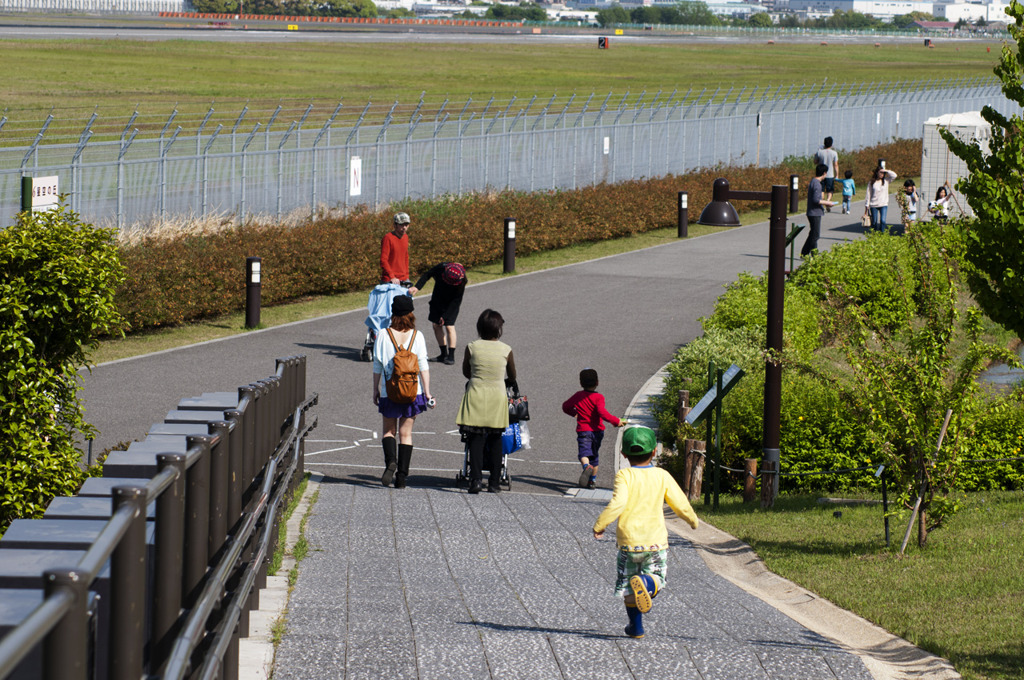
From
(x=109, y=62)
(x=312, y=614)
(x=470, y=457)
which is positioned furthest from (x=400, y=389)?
(x=109, y=62)

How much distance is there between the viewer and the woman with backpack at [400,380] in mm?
10352

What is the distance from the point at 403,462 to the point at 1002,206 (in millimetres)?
5139

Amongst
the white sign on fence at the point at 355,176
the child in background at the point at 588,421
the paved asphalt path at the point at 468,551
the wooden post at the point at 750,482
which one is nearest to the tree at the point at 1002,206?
the wooden post at the point at 750,482

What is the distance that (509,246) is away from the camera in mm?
24188

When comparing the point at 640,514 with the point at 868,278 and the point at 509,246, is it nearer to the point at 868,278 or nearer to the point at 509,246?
the point at 868,278

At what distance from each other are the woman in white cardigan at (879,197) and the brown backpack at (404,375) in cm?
2083

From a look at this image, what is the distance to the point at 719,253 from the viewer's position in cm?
2792

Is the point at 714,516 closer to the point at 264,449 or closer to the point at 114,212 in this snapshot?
the point at 264,449

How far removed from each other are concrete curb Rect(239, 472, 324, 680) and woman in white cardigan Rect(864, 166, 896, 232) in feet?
76.6

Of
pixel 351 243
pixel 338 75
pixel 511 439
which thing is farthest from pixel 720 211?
pixel 338 75

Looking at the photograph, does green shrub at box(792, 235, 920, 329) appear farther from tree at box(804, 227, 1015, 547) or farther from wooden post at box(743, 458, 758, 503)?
tree at box(804, 227, 1015, 547)

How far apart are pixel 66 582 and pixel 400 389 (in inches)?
315

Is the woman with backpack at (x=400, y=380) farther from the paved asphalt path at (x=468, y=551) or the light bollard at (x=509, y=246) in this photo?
the light bollard at (x=509, y=246)

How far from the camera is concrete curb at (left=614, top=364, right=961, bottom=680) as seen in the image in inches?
247
